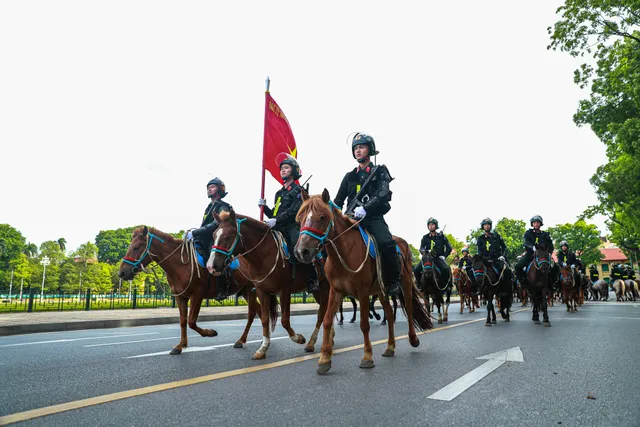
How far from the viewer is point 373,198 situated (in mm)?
6152

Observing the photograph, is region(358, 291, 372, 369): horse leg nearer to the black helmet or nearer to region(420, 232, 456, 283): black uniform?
the black helmet

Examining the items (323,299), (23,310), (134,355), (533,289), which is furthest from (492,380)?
(23,310)

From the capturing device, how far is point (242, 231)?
22.8ft

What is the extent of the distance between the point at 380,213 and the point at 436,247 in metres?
8.13

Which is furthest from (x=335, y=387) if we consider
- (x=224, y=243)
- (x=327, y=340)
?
(x=224, y=243)

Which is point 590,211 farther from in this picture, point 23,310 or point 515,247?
point 23,310

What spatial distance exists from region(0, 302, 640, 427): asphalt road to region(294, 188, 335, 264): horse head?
52.9 inches

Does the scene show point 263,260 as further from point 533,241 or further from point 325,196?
point 533,241

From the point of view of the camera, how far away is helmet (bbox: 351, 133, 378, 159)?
6684mm

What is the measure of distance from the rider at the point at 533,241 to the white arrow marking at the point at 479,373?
22.8 ft

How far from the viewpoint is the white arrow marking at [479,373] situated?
3.93m

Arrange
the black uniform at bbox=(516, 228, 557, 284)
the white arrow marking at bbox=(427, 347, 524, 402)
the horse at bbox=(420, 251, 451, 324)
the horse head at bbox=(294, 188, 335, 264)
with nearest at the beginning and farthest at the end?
the white arrow marking at bbox=(427, 347, 524, 402) < the horse head at bbox=(294, 188, 335, 264) < the black uniform at bbox=(516, 228, 557, 284) < the horse at bbox=(420, 251, 451, 324)

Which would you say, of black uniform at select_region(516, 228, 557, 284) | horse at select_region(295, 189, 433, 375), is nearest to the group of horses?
horse at select_region(295, 189, 433, 375)

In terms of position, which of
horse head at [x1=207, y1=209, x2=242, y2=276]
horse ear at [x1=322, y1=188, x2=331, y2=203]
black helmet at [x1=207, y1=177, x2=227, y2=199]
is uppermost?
black helmet at [x1=207, y1=177, x2=227, y2=199]
